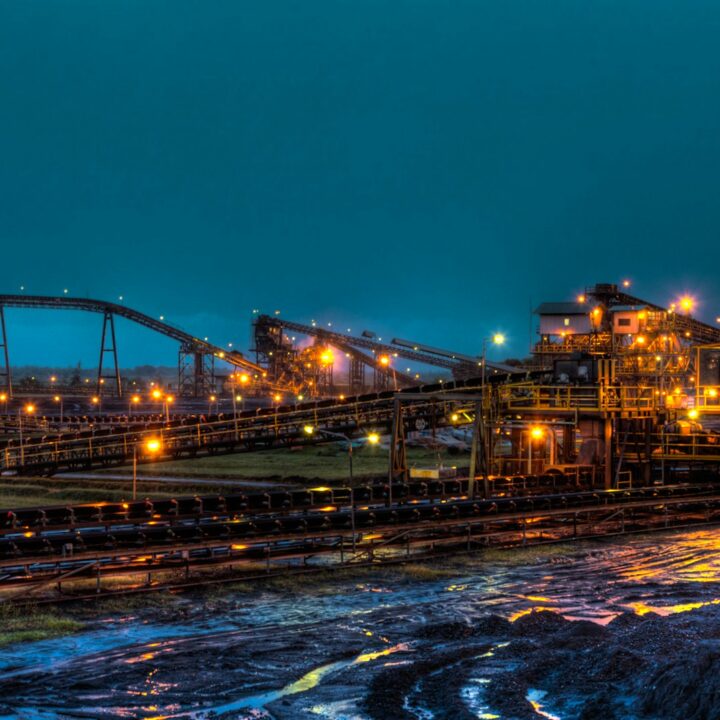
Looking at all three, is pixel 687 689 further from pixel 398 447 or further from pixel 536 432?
pixel 536 432

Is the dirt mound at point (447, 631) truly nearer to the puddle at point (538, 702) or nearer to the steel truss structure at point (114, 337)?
the puddle at point (538, 702)

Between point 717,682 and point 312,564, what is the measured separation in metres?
15.0

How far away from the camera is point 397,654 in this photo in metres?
18.0

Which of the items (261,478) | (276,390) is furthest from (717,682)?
(276,390)

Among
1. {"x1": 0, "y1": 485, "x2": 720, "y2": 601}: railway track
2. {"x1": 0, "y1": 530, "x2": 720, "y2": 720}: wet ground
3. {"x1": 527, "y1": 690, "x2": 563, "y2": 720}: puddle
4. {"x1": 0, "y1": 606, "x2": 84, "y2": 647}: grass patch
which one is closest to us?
{"x1": 527, "y1": 690, "x2": 563, "y2": 720}: puddle

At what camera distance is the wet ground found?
48.3ft

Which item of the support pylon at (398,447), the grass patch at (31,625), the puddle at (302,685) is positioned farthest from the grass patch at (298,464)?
the puddle at (302,685)

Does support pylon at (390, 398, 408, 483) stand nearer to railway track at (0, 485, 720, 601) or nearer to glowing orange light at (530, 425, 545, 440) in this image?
railway track at (0, 485, 720, 601)

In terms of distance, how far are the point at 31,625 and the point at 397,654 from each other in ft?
28.1

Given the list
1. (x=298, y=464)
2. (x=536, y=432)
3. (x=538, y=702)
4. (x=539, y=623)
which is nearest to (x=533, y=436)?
(x=536, y=432)

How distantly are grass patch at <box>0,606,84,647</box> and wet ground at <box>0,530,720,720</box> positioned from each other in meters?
0.47

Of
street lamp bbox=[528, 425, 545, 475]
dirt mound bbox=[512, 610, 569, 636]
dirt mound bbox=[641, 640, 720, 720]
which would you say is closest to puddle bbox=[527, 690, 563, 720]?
dirt mound bbox=[641, 640, 720, 720]

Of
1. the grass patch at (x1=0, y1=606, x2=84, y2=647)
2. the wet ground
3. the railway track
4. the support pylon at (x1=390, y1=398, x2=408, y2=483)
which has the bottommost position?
the wet ground

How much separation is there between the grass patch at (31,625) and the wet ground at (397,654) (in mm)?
473
